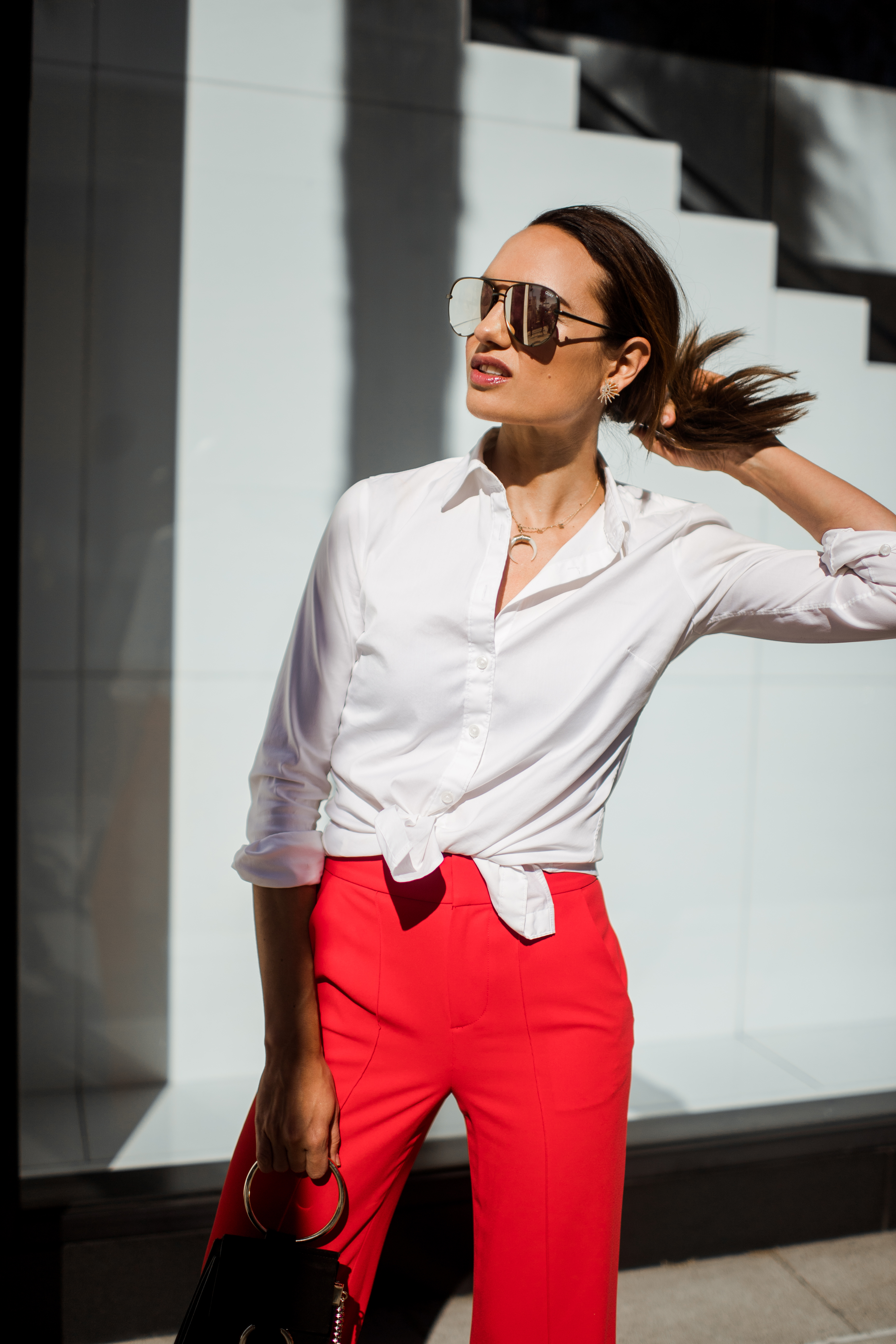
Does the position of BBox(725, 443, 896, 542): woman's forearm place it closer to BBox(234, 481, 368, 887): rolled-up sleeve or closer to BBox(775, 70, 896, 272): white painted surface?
BBox(234, 481, 368, 887): rolled-up sleeve

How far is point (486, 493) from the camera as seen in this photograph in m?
1.36

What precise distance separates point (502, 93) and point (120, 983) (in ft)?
7.58

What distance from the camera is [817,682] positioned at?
2832 millimetres

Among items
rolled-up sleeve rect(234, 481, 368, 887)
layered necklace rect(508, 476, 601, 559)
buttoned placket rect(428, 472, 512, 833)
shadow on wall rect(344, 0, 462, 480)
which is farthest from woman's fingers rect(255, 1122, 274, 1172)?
shadow on wall rect(344, 0, 462, 480)

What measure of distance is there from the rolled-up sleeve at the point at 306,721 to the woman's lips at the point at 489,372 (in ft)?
0.69

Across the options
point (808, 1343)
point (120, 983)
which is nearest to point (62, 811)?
point (120, 983)

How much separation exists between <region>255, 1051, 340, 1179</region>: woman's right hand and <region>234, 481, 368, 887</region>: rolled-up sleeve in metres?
0.23

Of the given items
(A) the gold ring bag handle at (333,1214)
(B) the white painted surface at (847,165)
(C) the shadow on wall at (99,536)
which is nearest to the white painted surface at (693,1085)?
(C) the shadow on wall at (99,536)

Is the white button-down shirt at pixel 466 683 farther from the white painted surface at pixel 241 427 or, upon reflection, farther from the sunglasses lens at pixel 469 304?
the white painted surface at pixel 241 427

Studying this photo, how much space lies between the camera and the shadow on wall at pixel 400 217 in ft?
7.76

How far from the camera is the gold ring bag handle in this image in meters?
1.21

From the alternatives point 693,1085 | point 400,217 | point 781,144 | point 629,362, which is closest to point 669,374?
point 629,362

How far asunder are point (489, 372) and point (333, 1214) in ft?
3.52

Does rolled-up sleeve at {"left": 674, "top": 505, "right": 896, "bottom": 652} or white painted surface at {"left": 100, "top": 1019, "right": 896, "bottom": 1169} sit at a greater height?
rolled-up sleeve at {"left": 674, "top": 505, "right": 896, "bottom": 652}
